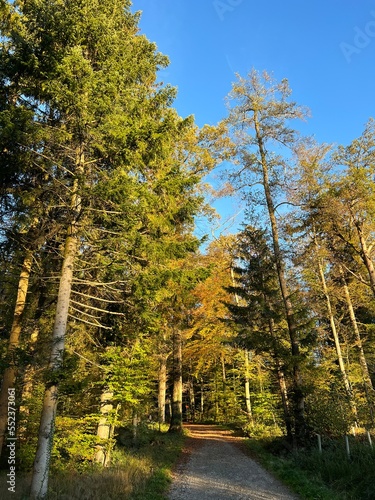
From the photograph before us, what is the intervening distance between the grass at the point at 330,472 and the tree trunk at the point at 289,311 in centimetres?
103

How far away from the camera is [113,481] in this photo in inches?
257

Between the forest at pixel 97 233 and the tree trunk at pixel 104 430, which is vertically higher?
the forest at pixel 97 233

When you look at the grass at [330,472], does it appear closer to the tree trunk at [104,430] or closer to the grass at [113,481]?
the grass at [113,481]

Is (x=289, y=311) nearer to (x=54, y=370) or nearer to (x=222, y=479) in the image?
(x=222, y=479)

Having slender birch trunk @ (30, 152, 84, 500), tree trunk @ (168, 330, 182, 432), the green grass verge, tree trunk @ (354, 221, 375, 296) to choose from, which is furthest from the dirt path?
tree trunk @ (354, 221, 375, 296)

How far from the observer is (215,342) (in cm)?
1819

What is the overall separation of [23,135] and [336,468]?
965 cm

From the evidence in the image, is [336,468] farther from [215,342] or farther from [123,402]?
[215,342]

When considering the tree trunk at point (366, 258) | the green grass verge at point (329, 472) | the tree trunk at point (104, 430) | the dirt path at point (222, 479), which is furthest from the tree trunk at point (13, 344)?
the tree trunk at point (366, 258)

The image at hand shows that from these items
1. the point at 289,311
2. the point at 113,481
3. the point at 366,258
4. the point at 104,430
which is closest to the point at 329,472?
the point at 113,481

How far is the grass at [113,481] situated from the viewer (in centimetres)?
580

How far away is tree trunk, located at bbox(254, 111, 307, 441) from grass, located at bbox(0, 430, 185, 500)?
4.26 meters

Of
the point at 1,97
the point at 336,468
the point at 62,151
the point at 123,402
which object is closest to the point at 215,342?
the point at 123,402

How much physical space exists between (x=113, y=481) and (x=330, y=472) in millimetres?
4873
